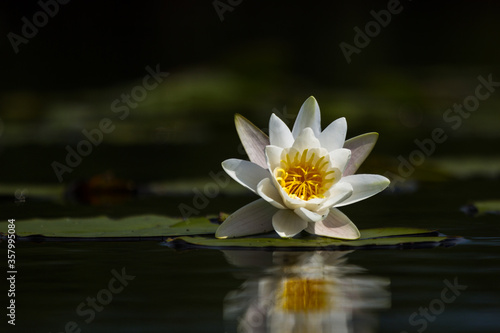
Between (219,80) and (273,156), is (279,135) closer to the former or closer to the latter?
(273,156)

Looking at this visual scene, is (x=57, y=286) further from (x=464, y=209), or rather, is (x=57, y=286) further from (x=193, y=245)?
(x=464, y=209)

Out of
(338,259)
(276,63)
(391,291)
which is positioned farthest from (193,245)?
(276,63)

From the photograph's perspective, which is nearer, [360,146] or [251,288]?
[251,288]

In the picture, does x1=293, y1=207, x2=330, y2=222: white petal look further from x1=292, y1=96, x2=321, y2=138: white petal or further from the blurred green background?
the blurred green background

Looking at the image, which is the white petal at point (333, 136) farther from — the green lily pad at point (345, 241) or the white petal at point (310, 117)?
the green lily pad at point (345, 241)

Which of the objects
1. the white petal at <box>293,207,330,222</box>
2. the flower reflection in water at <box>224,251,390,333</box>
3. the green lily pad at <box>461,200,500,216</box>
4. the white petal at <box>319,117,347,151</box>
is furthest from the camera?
the green lily pad at <box>461,200,500,216</box>

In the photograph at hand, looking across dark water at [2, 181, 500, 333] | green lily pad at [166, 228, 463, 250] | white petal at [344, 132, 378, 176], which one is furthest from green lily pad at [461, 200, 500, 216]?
white petal at [344, 132, 378, 176]

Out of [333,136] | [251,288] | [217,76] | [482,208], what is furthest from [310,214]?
[217,76]
